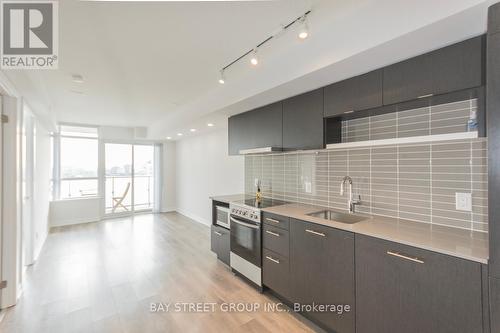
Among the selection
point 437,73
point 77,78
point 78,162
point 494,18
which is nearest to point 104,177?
point 78,162

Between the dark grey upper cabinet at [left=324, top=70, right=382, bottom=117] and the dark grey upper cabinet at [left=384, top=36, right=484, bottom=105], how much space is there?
77 mm

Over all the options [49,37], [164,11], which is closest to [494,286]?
[164,11]

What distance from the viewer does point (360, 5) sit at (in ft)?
5.39

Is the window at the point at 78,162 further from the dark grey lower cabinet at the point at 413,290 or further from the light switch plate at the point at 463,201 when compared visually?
the light switch plate at the point at 463,201

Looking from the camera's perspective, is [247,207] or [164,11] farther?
[247,207]

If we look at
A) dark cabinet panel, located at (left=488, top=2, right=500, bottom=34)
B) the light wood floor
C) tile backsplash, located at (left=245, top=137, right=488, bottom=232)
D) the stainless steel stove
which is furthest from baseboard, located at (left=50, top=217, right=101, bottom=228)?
dark cabinet panel, located at (left=488, top=2, right=500, bottom=34)

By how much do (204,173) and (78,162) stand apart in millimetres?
3525

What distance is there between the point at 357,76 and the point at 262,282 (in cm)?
241

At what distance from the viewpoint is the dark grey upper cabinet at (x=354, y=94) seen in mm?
1902

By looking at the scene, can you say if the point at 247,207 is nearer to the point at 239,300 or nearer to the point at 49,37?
the point at 239,300

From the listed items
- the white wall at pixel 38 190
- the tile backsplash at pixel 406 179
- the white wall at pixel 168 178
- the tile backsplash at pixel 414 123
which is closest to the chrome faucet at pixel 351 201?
the tile backsplash at pixel 406 179

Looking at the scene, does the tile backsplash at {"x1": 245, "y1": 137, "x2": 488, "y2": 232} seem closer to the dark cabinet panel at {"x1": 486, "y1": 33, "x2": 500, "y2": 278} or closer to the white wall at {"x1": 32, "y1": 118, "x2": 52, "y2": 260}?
the dark cabinet panel at {"x1": 486, "y1": 33, "x2": 500, "y2": 278}

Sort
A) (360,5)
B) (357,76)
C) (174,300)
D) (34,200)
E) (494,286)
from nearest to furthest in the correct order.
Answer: (494,286) → (360,5) → (357,76) → (174,300) → (34,200)

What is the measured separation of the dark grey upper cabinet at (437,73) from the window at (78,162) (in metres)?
7.15
